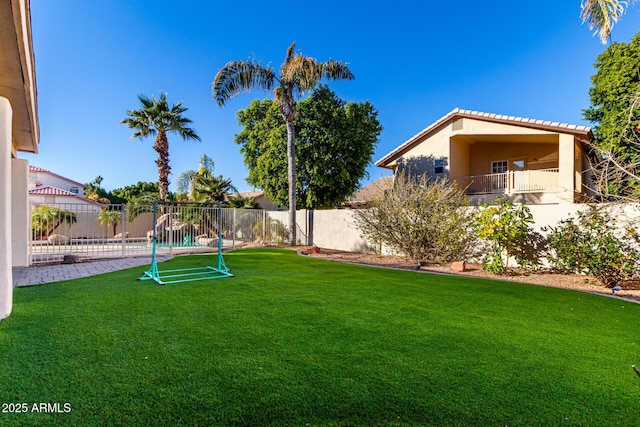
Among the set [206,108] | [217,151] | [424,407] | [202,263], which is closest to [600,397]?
[424,407]

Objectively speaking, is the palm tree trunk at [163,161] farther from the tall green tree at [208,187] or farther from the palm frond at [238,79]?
the palm frond at [238,79]

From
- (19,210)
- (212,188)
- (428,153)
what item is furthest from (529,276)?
(212,188)

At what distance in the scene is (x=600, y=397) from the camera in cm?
282

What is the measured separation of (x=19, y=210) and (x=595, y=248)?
15901 mm

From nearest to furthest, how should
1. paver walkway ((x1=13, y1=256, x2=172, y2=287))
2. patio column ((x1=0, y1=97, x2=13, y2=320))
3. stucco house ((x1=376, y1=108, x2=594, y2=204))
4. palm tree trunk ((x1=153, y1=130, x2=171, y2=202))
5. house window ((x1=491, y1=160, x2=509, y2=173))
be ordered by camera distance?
patio column ((x1=0, y1=97, x2=13, y2=320)) < paver walkway ((x1=13, y1=256, x2=172, y2=287)) < stucco house ((x1=376, y1=108, x2=594, y2=204)) < palm tree trunk ((x1=153, y1=130, x2=171, y2=202)) < house window ((x1=491, y1=160, x2=509, y2=173))

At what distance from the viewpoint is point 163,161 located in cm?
1833

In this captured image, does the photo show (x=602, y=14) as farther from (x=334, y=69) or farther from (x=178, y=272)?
(x=178, y=272)

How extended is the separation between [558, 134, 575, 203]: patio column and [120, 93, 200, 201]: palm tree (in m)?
20.0

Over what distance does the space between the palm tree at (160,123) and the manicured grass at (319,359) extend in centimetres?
1332

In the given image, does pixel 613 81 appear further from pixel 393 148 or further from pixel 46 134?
pixel 46 134

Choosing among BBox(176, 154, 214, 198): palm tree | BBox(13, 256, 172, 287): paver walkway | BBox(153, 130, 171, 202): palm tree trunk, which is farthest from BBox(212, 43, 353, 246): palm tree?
BBox(176, 154, 214, 198): palm tree

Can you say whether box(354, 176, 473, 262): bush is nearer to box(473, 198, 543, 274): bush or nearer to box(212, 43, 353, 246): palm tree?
box(473, 198, 543, 274): bush

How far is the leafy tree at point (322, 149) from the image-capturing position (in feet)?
60.2

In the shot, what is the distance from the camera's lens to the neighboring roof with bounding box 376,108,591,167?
14531mm
